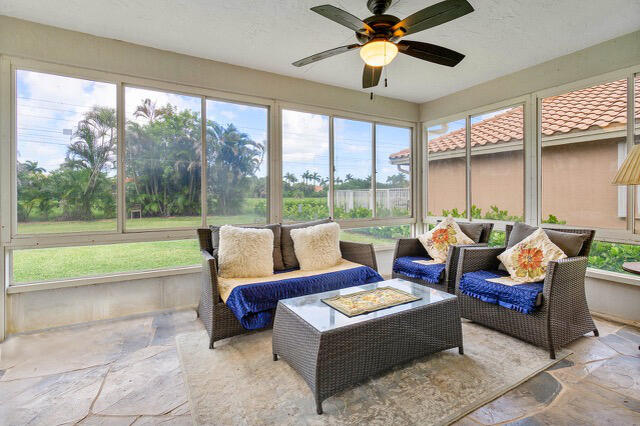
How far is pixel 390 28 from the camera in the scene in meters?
2.08

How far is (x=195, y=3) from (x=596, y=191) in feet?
13.8

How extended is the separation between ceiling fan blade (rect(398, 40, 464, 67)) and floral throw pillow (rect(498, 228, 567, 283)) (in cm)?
171

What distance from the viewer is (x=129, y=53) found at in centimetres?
312

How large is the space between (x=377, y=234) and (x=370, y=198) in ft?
1.86

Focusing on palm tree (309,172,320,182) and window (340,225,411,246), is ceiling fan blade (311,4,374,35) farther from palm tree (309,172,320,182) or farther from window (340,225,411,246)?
window (340,225,411,246)

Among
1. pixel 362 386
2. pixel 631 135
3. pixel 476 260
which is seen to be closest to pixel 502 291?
pixel 476 260

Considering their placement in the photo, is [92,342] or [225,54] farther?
[225,54]

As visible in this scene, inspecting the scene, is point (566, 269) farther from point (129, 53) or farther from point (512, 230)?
point (129, 53)

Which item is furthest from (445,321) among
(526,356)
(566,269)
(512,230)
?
(512,230)

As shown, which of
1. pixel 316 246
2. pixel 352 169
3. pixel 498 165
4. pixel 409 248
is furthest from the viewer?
pixel 352 169

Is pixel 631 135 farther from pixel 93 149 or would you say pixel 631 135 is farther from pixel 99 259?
pixel 99 259

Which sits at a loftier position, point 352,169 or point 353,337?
point 352,169

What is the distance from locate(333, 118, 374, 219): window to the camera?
4.46 m

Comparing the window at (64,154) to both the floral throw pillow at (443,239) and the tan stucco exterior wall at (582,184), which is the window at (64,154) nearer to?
the floral throw pillow at (443,239)
